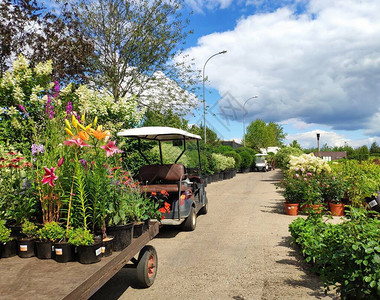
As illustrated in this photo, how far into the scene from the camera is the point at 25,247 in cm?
298

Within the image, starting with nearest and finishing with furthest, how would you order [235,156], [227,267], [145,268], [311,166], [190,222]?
[145,268] < [227,267] < [190,222] < [311,166] < [235,156]

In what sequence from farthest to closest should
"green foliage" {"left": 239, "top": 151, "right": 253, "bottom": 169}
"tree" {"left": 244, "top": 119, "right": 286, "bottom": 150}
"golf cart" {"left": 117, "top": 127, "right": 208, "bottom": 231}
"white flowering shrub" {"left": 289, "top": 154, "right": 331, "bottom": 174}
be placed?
1. "tree" {"left": 244, "top": 119, "right": 286, "bottom": 150}
2. "green foliage" {"left": 239, "top": 151, "right": 253, "bottom": 169}
3. "white flowering shrub" {"left": 289, "top": 154, "right": 331, "bottom": 174}
4. "golf cart" {"left": 117, "top": 127, "right": 208, "bottom": 231}

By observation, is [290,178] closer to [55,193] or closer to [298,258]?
[298,258]

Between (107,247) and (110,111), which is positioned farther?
(110,111)

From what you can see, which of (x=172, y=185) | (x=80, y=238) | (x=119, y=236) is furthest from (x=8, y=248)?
(x=172, y=185)

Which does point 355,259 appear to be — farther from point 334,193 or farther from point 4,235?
point 334,193

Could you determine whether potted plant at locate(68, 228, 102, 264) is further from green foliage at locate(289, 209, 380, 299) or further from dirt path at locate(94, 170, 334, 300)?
green foliage at locate(289, 209, 380, 299)

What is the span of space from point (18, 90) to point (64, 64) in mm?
4935

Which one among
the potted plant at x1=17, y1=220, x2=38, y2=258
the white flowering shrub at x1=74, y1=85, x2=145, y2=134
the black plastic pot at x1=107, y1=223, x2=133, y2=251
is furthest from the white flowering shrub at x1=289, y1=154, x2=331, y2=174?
the potted plant at x1=17, y1=220, x2=38, y2=258

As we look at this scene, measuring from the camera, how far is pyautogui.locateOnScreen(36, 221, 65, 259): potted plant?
2.94m

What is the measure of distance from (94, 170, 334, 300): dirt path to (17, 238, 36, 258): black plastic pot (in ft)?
4.35

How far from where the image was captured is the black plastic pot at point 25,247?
2.98 m

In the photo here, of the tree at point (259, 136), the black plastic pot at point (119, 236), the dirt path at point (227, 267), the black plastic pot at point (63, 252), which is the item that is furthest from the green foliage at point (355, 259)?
the tree at point (259, 136)

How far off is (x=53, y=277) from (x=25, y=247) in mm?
672
